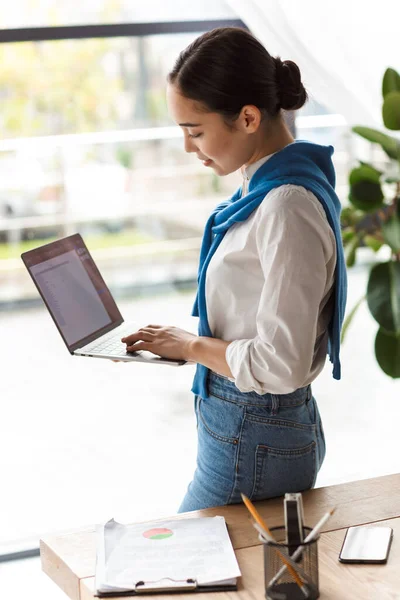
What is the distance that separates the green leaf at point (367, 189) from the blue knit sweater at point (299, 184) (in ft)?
3.59

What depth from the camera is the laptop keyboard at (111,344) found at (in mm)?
1647

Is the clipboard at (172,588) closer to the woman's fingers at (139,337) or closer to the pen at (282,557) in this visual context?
the pen at (282,557)

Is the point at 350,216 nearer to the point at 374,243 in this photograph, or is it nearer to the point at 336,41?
the point at 374,243

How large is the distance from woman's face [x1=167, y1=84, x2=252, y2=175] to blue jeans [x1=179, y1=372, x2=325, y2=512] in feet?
1.35

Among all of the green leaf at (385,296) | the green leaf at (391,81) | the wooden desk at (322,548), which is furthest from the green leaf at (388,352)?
the wooden desk at (322,548)

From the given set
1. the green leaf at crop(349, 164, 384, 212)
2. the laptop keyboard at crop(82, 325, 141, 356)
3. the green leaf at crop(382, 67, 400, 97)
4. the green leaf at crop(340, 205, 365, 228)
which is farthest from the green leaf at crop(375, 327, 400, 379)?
the laptop keyboard at crop(82, 325, 141, 356)

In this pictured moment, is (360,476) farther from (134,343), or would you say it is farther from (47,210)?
(134,343)

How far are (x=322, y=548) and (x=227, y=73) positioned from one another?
82 cm

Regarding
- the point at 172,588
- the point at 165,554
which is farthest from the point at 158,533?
the point at 172,588

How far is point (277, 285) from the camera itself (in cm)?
139

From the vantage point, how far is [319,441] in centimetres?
165

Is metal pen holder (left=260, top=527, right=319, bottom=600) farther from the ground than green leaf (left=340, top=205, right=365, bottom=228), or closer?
closer

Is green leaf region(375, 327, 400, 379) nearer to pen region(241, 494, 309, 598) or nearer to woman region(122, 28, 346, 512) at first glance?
woman region(122, 28, 346, 512)

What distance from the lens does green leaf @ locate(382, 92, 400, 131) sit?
2605 mm
